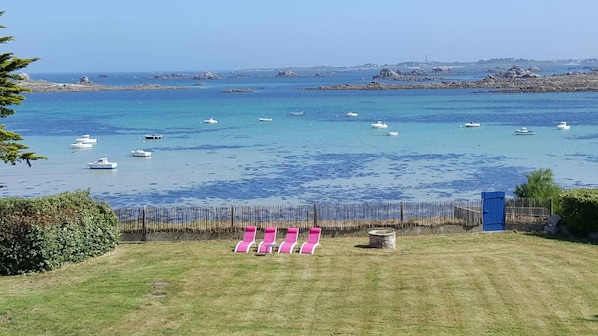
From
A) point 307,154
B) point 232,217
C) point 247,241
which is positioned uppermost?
point 232,217

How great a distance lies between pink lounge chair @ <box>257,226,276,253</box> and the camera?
78.0 feet

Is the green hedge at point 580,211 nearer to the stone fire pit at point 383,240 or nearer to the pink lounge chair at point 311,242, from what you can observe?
the stone fire pit at point 383,240

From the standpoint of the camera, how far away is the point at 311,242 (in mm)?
24438

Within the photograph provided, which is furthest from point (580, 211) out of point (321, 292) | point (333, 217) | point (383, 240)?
point (321, 292)

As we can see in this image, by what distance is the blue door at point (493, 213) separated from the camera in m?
27.2

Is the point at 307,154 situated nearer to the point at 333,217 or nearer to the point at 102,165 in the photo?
the point at 102,165

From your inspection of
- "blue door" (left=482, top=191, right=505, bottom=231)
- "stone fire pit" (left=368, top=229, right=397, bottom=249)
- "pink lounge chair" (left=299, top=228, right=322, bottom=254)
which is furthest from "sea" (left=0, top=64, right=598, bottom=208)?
"stone fire pit" (left=368, top=229, right=397, bottom=249)

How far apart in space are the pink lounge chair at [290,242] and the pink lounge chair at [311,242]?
0.33 meters

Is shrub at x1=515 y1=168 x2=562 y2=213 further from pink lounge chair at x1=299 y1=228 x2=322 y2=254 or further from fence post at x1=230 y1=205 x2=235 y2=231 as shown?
fence post at x1=230 y1=205 x2=235 y2=231

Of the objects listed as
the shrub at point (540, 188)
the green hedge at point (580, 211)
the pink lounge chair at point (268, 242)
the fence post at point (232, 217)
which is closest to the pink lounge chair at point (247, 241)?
the pink lounge chair at point (268, 242)

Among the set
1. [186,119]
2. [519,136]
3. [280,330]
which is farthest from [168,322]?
[186,119]

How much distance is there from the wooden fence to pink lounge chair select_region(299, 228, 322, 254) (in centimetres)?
202

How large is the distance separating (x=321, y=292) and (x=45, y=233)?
28.1 ft

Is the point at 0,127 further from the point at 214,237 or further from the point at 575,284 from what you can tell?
the point at 575,284
